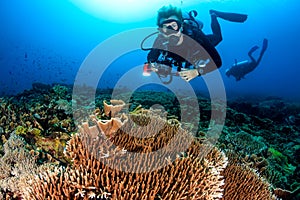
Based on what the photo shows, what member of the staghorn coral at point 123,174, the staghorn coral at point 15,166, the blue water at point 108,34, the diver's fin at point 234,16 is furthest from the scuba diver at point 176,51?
the blue water at point 108,34

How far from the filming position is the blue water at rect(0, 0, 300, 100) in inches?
2756

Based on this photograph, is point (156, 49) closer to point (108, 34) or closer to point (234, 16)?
point (234, 16)

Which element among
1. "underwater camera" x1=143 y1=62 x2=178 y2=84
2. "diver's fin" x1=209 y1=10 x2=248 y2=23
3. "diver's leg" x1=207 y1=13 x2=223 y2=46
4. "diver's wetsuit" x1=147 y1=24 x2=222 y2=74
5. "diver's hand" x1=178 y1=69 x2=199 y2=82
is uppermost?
"diver's fin" x1=209 y1=10 x2=248 y2=23

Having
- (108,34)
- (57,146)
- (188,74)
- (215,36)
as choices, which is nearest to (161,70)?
(188,74)

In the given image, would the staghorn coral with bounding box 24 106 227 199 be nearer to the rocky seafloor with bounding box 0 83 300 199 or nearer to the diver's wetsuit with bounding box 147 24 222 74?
the rocky seafloor with bounding box 0 83 300 199

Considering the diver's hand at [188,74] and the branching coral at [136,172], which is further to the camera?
the diver's hand at [188,74]

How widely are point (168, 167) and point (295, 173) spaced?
4391 millimetres

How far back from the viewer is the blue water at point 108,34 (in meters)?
70.0

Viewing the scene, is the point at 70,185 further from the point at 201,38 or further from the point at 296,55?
the point at 296,55

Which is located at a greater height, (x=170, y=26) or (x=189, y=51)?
(x=170, y=26)

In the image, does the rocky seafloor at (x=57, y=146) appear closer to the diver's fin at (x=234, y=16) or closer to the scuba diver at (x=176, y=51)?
the scuba diver at (x=176, y=51)

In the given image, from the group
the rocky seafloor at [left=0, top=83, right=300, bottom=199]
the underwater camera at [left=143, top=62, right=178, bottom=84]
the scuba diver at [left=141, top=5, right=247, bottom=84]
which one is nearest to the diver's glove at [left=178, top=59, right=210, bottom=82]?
the scuba diver at [left=141, top=5, right=247, bottom=84]

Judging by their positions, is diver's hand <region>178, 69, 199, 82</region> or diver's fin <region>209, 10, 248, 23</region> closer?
diver's hand <region>178, 69, 199, 82</region>

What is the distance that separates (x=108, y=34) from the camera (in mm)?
102125
